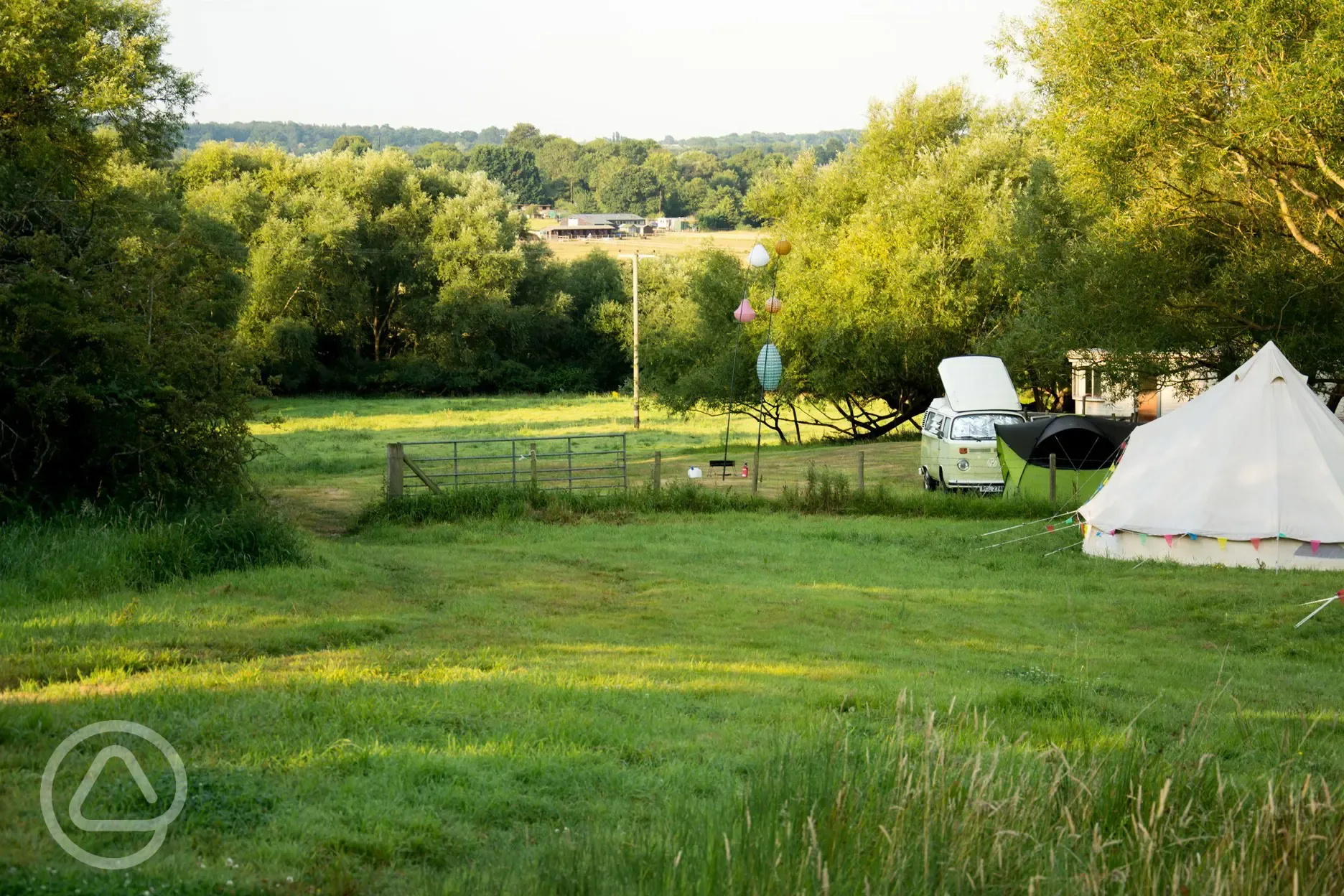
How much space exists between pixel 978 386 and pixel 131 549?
17327mm

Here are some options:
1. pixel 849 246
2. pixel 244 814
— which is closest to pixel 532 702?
pixel 244 814

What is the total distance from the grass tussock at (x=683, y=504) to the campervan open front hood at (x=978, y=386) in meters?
2.82

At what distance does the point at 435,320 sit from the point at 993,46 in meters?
41.2

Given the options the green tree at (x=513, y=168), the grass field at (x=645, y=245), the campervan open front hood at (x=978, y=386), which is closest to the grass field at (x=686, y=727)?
the campervan open front hood at (x=978, y=386)

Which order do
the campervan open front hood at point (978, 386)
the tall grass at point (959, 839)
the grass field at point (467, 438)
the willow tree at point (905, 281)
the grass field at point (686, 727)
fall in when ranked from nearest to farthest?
the tall grass at point (959, 839) < the grass field at point (686, 727) < the campervan open front hood at point (978, 386) < the grass field at point (467, 438) < the willow tree at point (905, 281)

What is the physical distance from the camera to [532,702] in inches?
277

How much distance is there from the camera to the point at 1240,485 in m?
16.3

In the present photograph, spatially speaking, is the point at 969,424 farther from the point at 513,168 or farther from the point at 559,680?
the point at 513,168

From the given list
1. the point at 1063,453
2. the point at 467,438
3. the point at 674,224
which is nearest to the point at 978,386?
the point at 1063,453

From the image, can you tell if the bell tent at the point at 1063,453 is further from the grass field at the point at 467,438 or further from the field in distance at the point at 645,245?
the field in distance at the point at 645,245

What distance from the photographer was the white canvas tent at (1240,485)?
1580cm

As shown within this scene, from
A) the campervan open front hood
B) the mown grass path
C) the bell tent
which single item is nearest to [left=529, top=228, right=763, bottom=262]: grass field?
the campervan open front hood

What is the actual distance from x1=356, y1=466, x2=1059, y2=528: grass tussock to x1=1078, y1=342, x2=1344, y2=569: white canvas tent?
3.07 meters

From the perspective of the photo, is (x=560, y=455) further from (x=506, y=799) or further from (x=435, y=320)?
(x=435, y=320)
